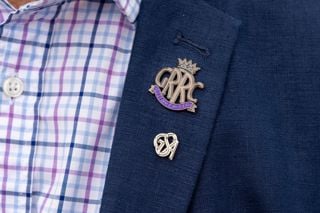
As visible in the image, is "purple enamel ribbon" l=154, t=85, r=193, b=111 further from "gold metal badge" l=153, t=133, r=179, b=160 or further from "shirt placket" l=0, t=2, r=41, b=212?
"shirt placket" l=0, t=2, r=41, b=212

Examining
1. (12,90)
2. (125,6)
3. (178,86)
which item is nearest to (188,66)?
(178,86)

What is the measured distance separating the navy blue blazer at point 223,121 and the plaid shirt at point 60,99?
60mm

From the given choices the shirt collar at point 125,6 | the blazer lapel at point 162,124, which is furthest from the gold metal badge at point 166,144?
the shirt collar at point 125,6

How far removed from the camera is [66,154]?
1033mm

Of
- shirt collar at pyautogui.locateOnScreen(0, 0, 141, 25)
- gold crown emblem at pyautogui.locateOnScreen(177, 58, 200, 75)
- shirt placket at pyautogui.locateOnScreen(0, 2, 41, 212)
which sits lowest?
shirt placket at pyautogui.locateOnScreen(0, 2, 41, 212)

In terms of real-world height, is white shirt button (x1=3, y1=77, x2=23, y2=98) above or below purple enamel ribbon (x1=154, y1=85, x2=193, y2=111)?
below

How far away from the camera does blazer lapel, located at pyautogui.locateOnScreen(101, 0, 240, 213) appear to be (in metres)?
0.97

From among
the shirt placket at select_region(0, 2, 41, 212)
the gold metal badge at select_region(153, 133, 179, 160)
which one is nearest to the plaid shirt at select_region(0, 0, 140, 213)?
the shirt placket at select_region(0, 2, 41, 212)

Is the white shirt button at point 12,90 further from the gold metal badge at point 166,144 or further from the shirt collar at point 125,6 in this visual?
the gold metal badge at point 166,144

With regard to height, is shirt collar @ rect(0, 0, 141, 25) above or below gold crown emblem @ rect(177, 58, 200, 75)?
above

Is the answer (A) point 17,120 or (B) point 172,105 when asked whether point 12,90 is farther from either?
(B) point 172,105

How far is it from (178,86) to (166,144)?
9 centimetres

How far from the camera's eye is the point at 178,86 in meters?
0.98

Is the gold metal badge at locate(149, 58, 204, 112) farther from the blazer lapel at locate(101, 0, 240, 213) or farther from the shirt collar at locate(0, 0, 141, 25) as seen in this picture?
the shirt collar at locate(0, 0, 141, 25)
